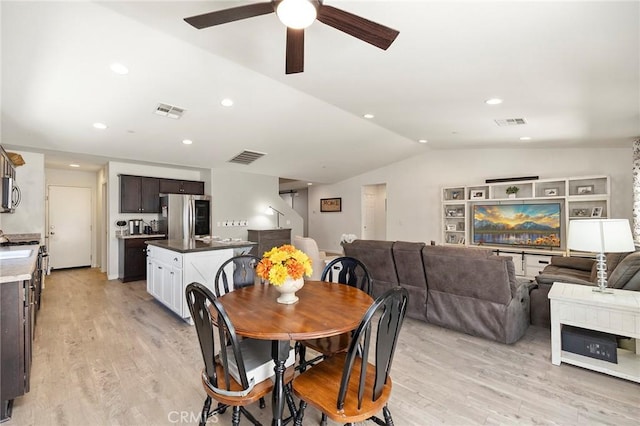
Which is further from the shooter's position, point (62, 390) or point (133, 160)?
point (133, 160)

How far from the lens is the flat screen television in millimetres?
5801

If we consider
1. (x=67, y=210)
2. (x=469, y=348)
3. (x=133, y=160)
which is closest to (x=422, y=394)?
(x=469, y=348)

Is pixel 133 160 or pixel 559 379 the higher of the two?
pixel 133 160

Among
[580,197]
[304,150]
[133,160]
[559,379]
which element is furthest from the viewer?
[304,150]

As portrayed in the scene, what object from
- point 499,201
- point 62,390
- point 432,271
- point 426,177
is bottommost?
point 62,390

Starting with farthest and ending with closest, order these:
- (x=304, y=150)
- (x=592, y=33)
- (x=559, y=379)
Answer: (x=304, y=150)
(x=559, y=379)
(x=592, y=33)

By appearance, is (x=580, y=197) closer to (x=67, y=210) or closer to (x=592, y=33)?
(x=592, y=33)

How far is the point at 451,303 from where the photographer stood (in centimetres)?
331

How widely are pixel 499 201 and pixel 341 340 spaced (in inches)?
230

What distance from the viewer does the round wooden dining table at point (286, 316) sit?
149cm

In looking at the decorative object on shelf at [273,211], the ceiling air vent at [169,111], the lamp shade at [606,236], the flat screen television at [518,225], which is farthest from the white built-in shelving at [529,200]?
the ceiling air vent at [169,111]

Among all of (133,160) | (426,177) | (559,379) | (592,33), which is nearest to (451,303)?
(559,379)

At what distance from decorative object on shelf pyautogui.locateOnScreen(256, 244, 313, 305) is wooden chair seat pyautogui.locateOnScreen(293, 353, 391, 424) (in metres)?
0.46

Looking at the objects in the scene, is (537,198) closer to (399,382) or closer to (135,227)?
(399,382)
